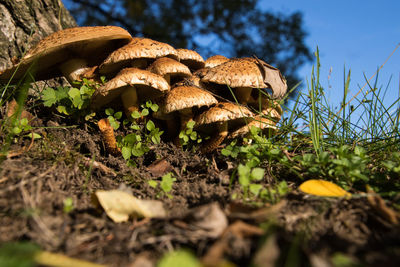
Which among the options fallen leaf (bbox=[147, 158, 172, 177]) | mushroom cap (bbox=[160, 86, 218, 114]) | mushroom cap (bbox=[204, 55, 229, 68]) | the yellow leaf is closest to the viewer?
the yellow leaf

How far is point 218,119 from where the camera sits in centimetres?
204

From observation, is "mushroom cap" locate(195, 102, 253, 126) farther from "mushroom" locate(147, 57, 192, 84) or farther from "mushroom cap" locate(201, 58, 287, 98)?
"mushroom" locate(147, 57, 192, 84)

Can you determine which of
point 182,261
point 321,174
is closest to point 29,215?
point 182,261

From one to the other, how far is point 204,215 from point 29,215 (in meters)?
0.67

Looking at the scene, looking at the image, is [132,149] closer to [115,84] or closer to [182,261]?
[115,84]

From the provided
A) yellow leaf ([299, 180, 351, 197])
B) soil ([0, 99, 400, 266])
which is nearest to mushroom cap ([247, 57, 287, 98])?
soil ([0, 99, 400, 266])

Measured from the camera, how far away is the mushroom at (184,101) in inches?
79.4

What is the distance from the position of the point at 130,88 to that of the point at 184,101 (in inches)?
17.8

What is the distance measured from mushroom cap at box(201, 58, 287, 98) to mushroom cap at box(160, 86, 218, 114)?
0.18 m

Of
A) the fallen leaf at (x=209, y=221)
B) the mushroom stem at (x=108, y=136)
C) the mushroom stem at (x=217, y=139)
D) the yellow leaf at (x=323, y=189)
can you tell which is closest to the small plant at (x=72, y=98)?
the mushroom stem at (x=108, y=136)

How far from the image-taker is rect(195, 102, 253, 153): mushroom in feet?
6.77

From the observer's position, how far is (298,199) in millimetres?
1369

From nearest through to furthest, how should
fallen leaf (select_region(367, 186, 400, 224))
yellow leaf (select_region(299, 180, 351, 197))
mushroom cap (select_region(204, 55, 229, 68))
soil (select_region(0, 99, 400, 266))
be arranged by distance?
soil (select_region(0, 99, 400, 266))
fallen leaf (select_region(367, 186, 400, 224))
yellow leaf (select_region(299, 180, 351, 197))
mushroom cap (select_region(204, 55, 229, 68))

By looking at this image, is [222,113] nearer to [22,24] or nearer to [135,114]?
[135,114]
